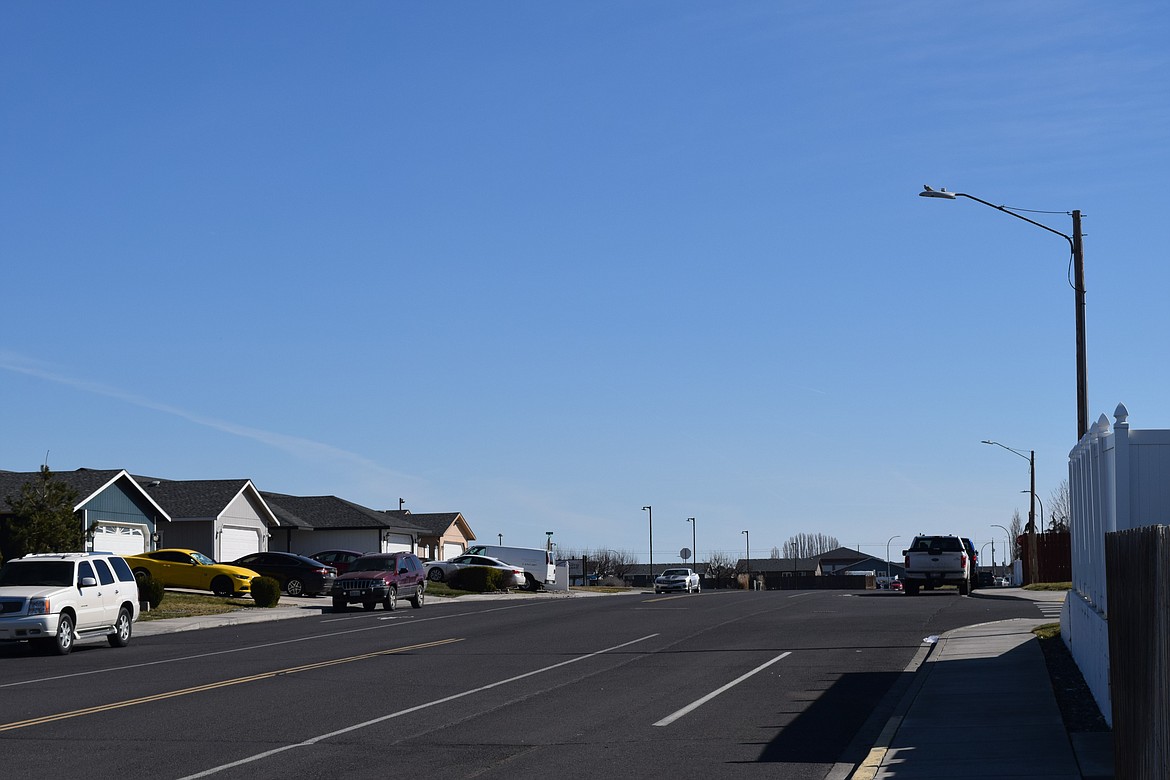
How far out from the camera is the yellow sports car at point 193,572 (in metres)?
41.2

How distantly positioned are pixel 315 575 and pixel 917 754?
117 ft

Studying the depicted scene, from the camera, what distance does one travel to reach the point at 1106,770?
10.0 metres

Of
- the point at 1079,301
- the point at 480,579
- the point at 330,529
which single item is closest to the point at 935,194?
the point at 1079,301

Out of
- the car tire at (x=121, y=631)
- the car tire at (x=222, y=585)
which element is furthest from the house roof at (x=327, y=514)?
the car tire at (x=121, y=631)

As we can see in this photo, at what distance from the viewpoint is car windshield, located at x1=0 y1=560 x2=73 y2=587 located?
24422 millimetres

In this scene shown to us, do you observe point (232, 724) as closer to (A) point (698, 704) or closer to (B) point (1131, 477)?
(A) point (698, 704)

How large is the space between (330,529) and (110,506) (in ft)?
65.7

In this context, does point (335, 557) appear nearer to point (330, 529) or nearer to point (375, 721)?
point (330, 529)

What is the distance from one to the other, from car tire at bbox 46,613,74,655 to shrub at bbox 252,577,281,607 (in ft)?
45.8

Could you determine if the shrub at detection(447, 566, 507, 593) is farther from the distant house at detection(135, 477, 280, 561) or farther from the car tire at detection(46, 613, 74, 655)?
the car tire at detection(46, 613, 74, 655)

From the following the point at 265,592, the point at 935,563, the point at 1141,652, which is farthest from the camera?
the point at 935,563

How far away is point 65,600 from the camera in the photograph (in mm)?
23609

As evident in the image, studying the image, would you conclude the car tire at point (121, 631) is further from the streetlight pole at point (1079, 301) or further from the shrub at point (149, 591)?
the streetlight pole at point (1079, 301)

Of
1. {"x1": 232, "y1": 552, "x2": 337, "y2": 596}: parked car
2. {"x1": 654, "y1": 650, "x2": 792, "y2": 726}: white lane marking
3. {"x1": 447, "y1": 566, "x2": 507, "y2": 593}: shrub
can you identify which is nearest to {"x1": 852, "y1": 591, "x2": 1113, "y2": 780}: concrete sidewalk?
{"x1": 654, "y1": 650, "x2": 792, "y2": 726}: white lane marking
